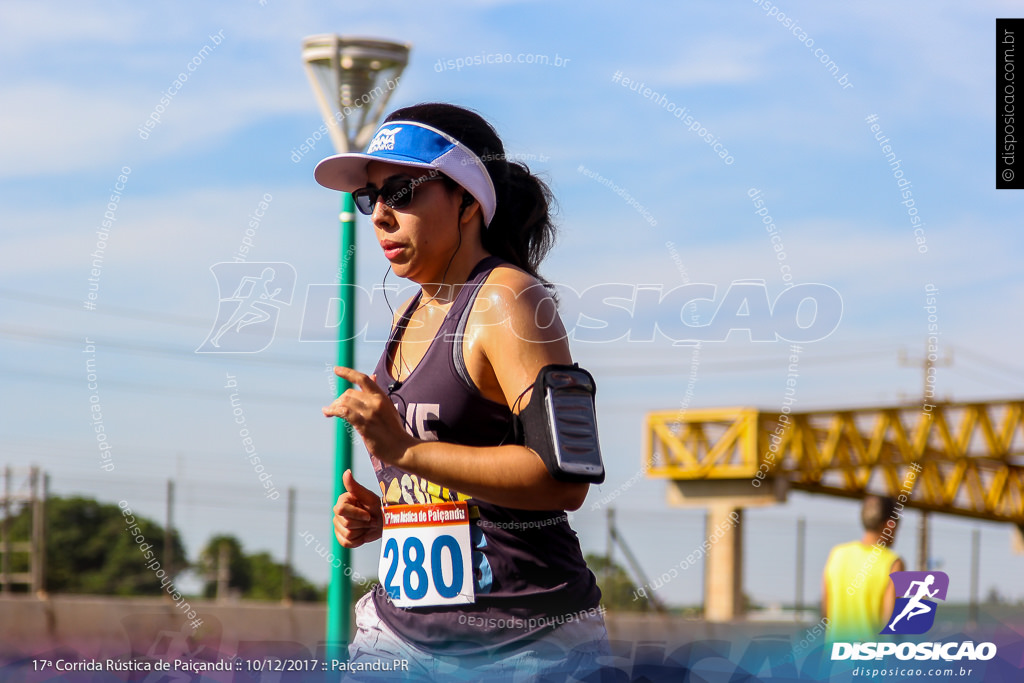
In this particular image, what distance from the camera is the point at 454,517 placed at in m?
2.60

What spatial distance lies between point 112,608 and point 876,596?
6313 mm

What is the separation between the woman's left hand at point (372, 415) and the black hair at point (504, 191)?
57 cm

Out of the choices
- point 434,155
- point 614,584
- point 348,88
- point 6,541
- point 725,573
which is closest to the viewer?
point 434,155

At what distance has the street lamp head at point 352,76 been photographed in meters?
7.68

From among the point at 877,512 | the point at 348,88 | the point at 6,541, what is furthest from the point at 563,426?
the point at 6,541

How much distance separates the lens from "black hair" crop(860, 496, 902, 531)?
6148 mm

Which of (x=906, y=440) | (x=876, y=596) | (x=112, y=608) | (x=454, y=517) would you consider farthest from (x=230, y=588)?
(x=906, y=440)

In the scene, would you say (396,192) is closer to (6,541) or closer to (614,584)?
(6,541)

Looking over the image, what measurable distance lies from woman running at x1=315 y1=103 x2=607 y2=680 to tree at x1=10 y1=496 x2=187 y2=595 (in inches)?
278

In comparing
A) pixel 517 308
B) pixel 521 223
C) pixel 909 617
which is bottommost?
pixel 909 617

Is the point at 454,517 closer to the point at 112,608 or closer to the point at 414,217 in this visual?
the point at 414,217

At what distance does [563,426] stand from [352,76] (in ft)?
18.7

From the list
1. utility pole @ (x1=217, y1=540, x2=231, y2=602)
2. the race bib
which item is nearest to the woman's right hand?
the race bib

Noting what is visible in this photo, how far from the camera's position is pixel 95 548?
12344 mm
